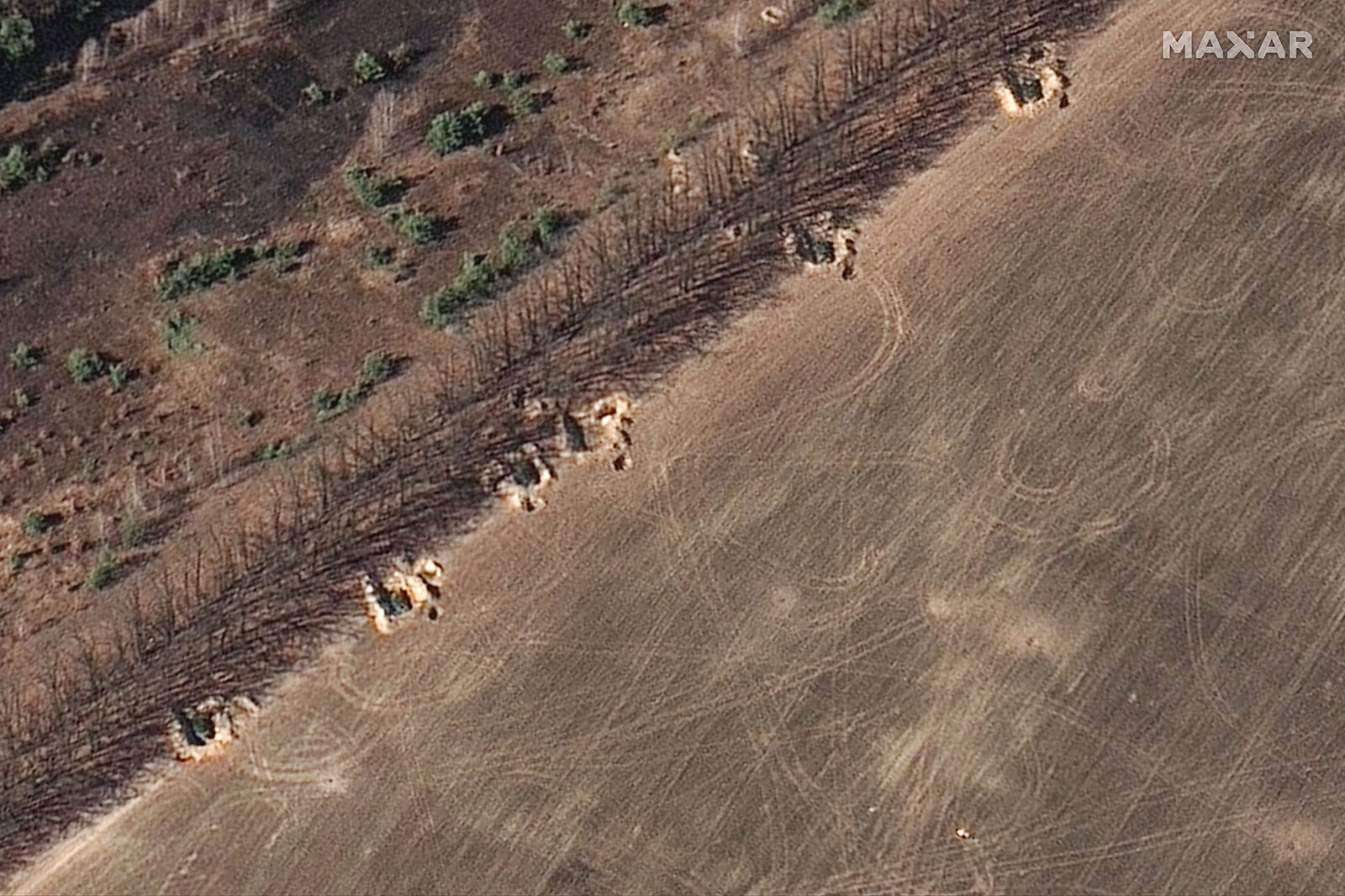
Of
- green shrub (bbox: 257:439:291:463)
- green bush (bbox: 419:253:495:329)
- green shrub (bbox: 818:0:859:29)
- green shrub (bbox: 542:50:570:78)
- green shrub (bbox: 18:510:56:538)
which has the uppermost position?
green shrub (bbox: 542:50:570:78)

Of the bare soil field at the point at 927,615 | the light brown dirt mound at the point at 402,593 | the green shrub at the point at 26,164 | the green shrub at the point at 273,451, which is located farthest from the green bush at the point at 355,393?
the green shrub at the point at 26,164

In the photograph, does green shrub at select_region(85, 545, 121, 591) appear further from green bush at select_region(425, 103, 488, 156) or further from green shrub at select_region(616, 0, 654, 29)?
green shrub at select_region(616, 0, 654, 29)

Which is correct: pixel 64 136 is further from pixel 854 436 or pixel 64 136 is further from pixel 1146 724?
pixel 1146 724

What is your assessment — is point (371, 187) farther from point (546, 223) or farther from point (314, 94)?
point (546, 223)

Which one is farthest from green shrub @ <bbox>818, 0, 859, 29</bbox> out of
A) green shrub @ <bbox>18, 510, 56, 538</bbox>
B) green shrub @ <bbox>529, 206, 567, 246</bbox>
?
green shrub @ <bbox>18, 510, 56, 538</bbox>

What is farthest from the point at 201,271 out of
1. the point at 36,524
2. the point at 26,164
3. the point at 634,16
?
the point at 634,16

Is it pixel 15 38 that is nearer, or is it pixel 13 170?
pixel 13 170

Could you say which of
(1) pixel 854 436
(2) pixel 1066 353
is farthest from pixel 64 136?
(2) pixel 1066 353
